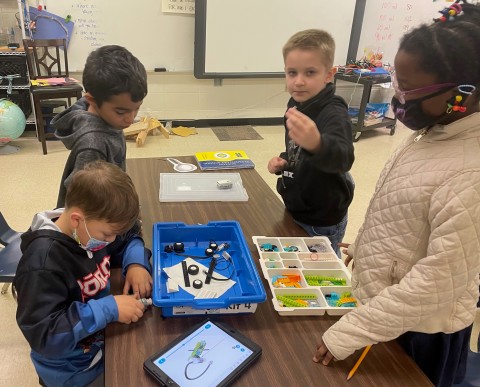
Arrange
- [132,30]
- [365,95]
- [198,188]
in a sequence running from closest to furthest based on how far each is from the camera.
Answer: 1. [198,188]
2. [132,30]
3. [365,95]

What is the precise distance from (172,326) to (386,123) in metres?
4.45

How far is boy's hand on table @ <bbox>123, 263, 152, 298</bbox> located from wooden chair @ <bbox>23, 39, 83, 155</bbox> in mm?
2993

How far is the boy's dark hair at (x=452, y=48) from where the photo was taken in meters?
0.73

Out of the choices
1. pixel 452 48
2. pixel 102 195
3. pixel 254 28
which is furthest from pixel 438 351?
pixel 254 28

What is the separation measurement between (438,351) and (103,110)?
115 centimetres

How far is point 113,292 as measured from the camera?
3.42ft

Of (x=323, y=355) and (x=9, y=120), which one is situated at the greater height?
(x=323, y=355)

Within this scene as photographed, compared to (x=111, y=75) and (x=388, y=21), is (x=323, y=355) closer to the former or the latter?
(x=111, y=75)

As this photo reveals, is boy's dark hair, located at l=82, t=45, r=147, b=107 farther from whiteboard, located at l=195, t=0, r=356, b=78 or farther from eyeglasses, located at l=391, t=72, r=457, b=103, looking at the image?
whiteboard, located at l=195, t=0, r=356, b=78

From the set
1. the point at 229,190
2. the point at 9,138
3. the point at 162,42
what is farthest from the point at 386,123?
the point at 9,138

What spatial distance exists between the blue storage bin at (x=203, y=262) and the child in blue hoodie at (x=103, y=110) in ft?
0.99

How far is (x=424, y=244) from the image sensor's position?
843 millimetres

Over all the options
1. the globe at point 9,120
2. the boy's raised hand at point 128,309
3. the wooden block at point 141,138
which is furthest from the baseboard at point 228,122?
the boy's raised hand at point 128,309

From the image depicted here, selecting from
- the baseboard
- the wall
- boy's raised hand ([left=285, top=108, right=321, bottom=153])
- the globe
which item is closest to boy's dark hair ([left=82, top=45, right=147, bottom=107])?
boy's raised hand ([left=285, top=108, right=321, bottom=153])
